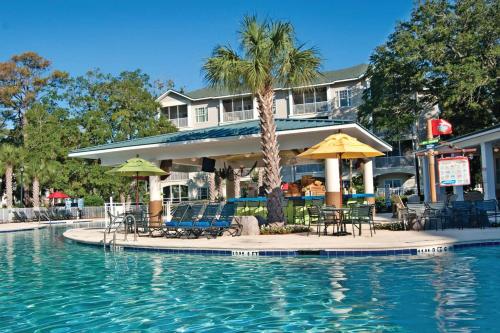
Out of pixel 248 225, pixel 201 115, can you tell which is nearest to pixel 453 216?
pixel 248 225

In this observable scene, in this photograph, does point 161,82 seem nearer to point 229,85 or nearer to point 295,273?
point 229,85

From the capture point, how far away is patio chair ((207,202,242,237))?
49.8ft

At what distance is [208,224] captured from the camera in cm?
1479

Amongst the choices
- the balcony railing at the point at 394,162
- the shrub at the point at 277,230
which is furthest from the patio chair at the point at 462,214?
the balcony railing at the point at 394,162

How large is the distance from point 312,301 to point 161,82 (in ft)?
177

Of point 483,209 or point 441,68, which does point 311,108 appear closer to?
point 441,68

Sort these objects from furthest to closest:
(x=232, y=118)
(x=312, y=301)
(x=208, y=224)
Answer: (x=232, y=118) → (x=208, y=224) → (x=312, y=301)

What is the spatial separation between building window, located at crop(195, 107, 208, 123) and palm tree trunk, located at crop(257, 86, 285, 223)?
33439 millimetres

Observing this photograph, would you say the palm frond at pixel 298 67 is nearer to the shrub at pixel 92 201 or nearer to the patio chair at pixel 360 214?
the patio chair at pixel 360 214

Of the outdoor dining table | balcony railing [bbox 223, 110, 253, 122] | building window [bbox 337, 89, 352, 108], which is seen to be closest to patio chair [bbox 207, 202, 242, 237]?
the outdoor dining table

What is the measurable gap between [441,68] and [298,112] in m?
15.4

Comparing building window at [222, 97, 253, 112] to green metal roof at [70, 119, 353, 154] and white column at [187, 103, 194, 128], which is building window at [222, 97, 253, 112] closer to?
white column at [187, 103, 194, 128]

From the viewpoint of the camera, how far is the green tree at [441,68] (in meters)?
32.5

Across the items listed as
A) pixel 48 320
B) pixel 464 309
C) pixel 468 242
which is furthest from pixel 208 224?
pixel 464 309
